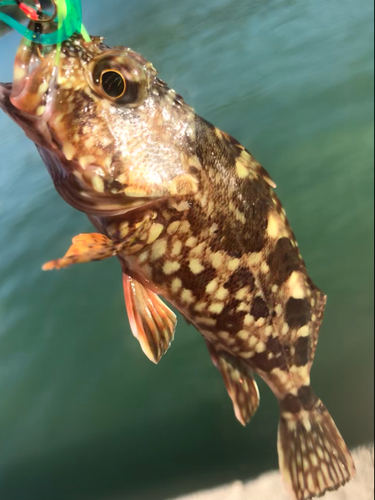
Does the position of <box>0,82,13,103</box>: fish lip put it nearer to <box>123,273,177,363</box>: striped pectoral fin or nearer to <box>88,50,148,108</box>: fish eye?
<box>88,50,148,108</box>: fish eye

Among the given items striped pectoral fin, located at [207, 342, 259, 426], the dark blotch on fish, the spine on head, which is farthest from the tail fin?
the dark blotch on fish

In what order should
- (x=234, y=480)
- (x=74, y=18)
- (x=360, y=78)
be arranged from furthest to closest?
(x=360, y=78) → (x=234, y=480) → (x=74, y=18)

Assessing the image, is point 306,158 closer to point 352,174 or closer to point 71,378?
point 352,174

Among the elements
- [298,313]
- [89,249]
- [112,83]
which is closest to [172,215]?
[89,249]

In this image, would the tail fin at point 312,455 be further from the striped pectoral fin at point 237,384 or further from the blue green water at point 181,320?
the blue green water at point 181,320

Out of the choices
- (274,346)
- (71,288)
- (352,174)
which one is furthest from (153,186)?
(352,174)

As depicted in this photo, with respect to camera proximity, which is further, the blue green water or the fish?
the blue green water

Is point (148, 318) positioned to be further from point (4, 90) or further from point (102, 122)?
point (4, 90)
